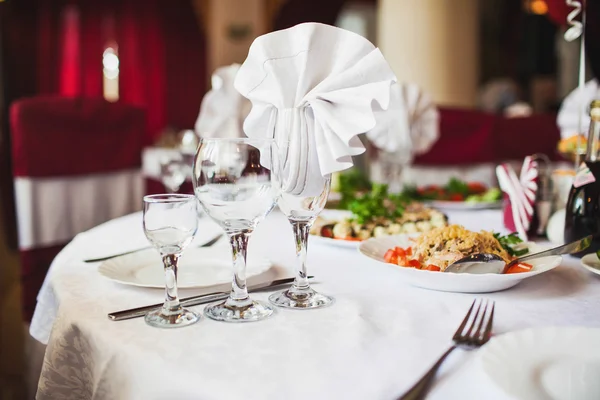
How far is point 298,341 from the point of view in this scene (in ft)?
2.49

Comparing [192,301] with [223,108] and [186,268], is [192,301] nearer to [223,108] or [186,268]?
[186,268]

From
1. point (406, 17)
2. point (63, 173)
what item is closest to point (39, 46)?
point (406, 17)

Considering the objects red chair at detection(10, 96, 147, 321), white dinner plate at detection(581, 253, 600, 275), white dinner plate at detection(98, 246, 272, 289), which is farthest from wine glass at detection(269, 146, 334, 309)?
red chair at detection(10, 96, 147, 321)

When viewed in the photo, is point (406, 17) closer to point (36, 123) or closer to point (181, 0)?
point (36, 123)

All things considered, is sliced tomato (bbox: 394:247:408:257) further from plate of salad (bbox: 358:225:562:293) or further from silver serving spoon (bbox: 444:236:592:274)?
silver serving spoon (bbox: 444:236:592:274)

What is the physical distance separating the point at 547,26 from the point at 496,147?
8.46 metres

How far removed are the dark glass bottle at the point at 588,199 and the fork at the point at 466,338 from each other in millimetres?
462

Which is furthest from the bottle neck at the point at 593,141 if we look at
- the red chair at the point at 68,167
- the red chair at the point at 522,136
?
the red chair at the point at 522,136

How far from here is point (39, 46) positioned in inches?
347

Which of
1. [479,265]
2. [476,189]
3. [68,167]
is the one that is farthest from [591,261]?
[68,167]

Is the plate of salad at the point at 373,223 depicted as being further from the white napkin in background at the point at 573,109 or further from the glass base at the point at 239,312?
the white napkin in background at the point at 573,109

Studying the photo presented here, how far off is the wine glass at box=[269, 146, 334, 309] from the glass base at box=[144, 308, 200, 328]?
139 millimetres

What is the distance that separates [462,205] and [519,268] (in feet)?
2.86

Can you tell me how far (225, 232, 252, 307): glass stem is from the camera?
872mm
